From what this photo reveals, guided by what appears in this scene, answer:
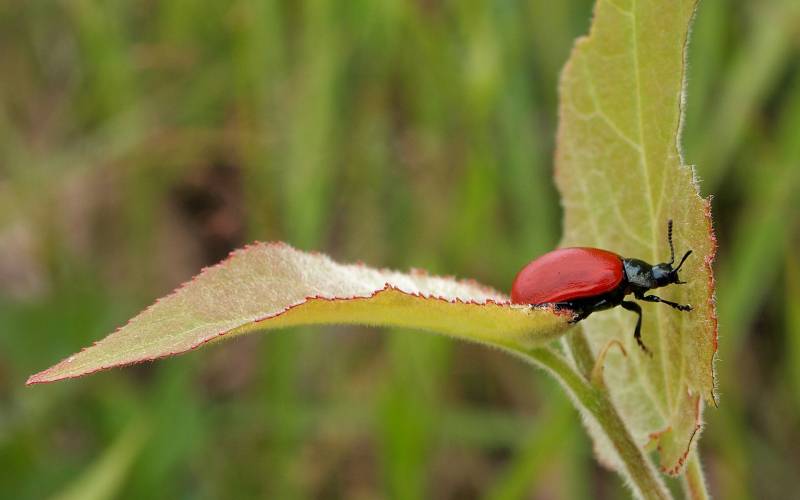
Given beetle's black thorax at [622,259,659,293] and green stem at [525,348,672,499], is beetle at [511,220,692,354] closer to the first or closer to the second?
beetle's black thorax at [622,259,659,293]

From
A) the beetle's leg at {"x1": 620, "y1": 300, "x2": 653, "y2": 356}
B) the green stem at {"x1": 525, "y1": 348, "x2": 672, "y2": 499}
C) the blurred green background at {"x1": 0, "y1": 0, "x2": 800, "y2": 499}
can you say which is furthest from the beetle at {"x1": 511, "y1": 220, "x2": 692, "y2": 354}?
the blurred green background at {"x1": 0, "y1": 0, "x2": 800, "y2": 499}

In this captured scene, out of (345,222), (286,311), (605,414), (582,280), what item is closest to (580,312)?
(582,280)

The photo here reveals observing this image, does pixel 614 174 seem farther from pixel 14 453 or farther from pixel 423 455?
A: pixel 14 453

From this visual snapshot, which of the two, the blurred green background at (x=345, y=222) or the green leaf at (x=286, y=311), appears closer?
the green leaf at (x=286, y=311)

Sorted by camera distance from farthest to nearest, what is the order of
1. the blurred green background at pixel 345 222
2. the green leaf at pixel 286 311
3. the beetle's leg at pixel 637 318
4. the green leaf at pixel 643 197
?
the blurred green background at pixel 345 222, the beetle's leg at pixel 637 318, the green leaf at pixel 643 197, the green leaf at pixel 286 311

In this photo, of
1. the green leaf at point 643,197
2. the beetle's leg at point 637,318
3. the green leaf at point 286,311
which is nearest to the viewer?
the green leaf at point 286,311

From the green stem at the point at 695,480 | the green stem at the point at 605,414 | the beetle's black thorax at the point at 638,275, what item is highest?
the beetle's black thorax at the point at 638,275

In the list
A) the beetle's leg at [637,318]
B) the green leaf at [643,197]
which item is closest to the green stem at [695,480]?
the green leaf at [643,197]

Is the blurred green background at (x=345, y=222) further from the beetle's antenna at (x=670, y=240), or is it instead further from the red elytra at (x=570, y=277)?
the beetle's antenna at (x=670, y=240)
